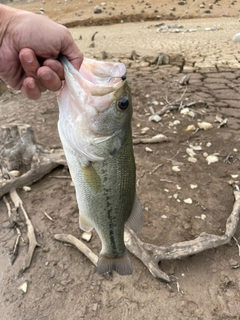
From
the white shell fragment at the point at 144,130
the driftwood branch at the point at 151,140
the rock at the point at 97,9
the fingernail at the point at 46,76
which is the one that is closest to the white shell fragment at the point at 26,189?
the driftwood branch at the point at 151,140

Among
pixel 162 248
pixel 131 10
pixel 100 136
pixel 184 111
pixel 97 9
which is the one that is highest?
pixel 100 136

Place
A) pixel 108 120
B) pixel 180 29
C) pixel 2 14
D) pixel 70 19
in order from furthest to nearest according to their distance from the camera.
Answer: pixel 70 19, pixel 180 29, pixel 2 14, pixel 108 120

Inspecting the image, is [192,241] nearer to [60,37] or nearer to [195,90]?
[60,37]

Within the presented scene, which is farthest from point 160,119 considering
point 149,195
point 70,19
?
point 70,19

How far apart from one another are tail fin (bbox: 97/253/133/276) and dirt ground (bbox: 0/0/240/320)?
741 millimetres

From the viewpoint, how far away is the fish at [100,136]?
1.65m

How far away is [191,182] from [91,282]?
1638 millimetres

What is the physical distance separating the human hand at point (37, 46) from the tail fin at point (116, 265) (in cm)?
107

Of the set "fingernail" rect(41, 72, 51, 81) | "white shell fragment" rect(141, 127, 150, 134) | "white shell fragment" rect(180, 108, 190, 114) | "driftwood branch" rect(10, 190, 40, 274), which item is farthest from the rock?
"fingernail" rect(41, 72, 51, 81)

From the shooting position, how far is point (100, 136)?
1.73m

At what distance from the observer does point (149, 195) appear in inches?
142

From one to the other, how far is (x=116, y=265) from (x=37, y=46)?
4.48 feet

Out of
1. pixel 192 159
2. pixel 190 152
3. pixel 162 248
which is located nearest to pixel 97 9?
pixel 190 152

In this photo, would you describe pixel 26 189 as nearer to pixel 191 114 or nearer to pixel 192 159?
pixel 192 159
